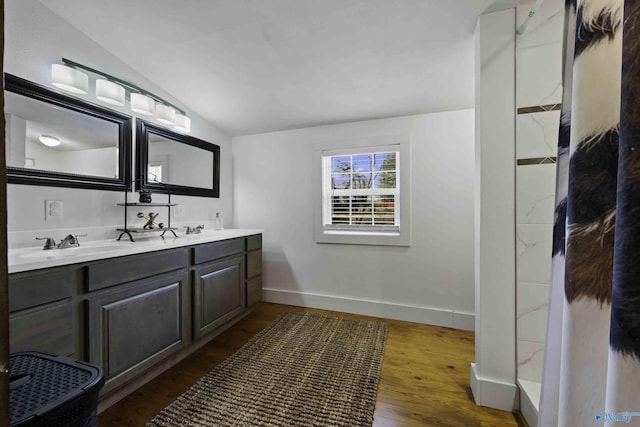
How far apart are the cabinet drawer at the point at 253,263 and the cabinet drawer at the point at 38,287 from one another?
144 centimetres

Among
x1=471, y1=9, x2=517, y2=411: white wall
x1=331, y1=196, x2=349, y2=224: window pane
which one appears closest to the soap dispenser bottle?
x1=331, y1=196, x2=349, y2=224: window pane

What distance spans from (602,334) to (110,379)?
1993 millimetres

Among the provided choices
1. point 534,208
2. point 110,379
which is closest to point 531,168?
point 534,208

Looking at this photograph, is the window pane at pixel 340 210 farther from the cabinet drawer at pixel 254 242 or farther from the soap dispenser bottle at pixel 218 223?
the soap dispenser bottle at pixel 218 223

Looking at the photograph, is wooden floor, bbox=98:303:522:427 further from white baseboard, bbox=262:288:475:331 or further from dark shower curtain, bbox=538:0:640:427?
dark shower curtain, bbox=538:0:640:427

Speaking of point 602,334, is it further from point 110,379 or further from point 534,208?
point 110,379

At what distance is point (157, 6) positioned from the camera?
155 cm

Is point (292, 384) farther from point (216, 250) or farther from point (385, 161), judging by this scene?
point (385, 161)

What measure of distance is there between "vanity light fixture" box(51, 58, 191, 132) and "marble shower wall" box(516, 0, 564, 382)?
2560 millimetres

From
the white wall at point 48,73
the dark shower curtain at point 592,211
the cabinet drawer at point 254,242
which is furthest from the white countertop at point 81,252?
the dark shower curtain at point 592,211

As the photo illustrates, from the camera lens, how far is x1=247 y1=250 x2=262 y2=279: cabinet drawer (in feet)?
8.43

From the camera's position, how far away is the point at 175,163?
2416mm

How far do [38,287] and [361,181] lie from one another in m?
2.47

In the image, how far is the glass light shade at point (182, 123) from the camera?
2379 mm
